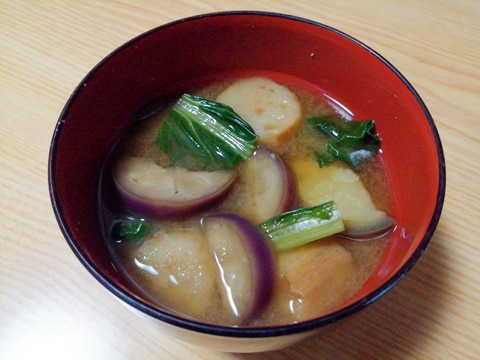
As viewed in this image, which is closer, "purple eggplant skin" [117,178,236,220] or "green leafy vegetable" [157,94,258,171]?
"purple eggplant skin" [117,178,236,220]

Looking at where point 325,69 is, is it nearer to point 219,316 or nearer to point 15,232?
point 219,316

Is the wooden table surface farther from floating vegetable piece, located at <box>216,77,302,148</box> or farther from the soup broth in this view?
floating vegetable piece, located at <box>216,77,302,148</box>

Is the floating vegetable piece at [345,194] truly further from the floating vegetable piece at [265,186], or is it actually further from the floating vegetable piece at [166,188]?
the floating vegetable piece at [166,188]

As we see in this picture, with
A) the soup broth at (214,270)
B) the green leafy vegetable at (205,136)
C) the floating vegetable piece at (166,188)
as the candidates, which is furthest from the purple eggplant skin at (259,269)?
the green leafy vegetable at (205,136)

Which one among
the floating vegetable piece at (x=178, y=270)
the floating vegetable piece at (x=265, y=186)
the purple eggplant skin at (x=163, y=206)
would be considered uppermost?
the floating vegetable piece at (x=265, y=186)

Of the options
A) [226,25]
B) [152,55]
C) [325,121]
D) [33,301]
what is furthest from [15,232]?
[325,121]

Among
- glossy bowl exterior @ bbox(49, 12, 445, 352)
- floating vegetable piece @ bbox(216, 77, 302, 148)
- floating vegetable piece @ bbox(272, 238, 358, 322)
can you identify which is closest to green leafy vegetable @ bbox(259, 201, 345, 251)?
floating vegetable piece @ bbox(272, 238, 358, 322)
